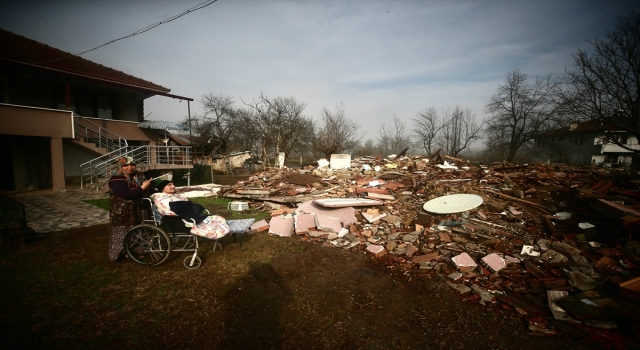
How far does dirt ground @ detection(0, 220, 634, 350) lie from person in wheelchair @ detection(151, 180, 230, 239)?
2.31 feet

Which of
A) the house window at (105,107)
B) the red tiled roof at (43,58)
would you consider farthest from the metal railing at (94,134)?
the red tiled roof at (43,58)

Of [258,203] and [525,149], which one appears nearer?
[258,203]

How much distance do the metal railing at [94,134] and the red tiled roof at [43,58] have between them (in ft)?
7.46

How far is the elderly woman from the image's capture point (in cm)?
417

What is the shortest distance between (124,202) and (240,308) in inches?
109

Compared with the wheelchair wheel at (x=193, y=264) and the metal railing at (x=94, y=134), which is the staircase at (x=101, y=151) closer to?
the metal railing at (x=94, y=134)

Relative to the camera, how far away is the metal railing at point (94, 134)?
12214 mm

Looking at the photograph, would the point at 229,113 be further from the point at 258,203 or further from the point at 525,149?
the point at 525,149

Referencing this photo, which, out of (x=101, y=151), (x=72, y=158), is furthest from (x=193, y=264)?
(x=72, y=158)

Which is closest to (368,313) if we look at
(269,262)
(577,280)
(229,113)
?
(269,262)

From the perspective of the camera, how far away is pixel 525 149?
3017cm

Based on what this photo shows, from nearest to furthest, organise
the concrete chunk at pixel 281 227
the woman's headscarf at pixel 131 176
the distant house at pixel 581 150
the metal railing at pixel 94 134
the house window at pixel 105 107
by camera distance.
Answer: the woman's headscarf at pixel 131 176, the concrete chunk at pixel 281 227, the metal railing at pixel 94 134, the house window at pixel 105 107, the distant house at pixel 581 150

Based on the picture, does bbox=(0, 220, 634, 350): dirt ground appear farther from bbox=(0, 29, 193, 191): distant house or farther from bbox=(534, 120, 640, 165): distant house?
bbox=(534, 120, 640, 165): distant house

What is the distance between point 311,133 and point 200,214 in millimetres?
25413
